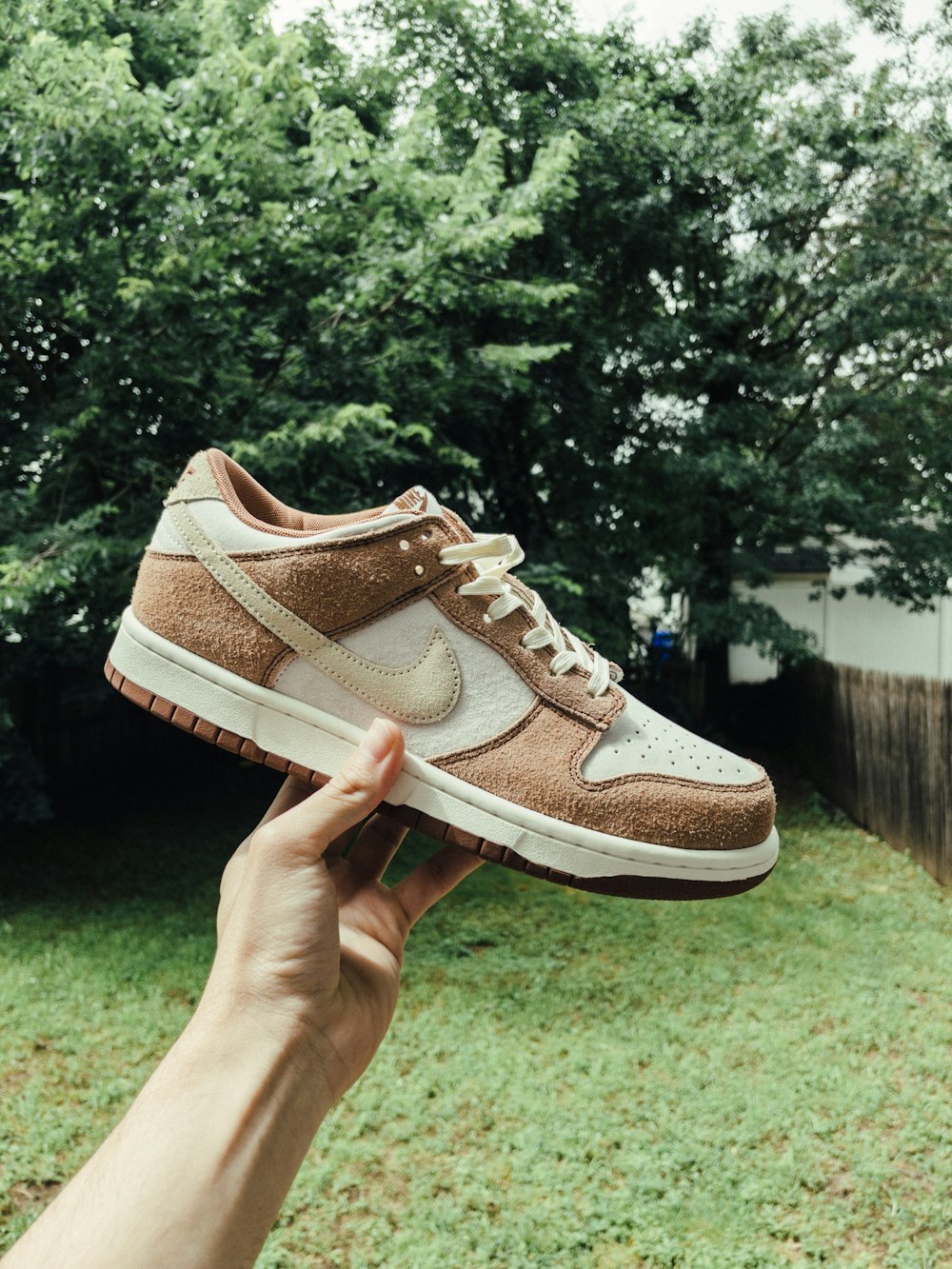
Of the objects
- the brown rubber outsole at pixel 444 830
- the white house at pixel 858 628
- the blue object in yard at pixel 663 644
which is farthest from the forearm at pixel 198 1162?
the white house at pixel 858 628

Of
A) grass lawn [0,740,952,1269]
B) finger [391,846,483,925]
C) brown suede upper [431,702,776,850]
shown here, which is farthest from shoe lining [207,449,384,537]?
grass lawn [0,740,952,1269]

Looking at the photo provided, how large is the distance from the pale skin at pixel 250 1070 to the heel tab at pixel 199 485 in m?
0.56

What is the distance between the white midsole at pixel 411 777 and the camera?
1620mm

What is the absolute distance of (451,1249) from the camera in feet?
10.7

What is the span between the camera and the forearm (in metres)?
1.15

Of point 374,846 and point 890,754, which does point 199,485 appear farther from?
point 890,754

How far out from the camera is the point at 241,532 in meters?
1.67

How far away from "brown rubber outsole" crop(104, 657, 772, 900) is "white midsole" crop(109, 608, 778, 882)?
0.01 metres

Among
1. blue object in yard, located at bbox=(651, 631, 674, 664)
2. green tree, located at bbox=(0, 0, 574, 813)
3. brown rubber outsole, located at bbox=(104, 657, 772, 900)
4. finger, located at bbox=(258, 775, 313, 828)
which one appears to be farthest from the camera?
blue object in yard, located at bbox=(651, 631, 674, 664)

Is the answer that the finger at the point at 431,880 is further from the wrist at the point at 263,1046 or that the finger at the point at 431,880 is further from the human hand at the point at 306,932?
the wrist at the point at 263,1046

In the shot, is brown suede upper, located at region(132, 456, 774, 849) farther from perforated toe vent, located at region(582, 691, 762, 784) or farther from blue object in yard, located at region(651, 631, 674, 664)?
blue object in yard, located at region(651, 631, 674, 664)

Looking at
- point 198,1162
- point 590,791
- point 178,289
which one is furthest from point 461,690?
point 178,289

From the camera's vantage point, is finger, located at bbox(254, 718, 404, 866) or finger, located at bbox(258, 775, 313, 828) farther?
finger, located at bbox(258, 775, 313, 828)

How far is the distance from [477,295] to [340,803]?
22.4 feet
